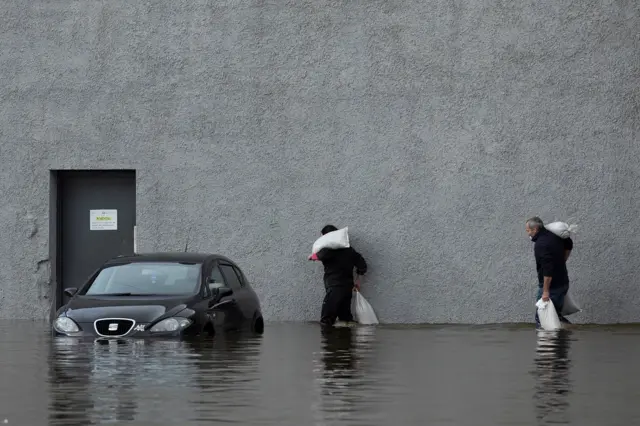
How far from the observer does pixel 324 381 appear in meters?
12.1

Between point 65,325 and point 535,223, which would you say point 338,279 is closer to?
point 535,223

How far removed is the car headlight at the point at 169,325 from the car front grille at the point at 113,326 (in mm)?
265

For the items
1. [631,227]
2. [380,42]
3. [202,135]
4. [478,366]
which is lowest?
[478,366]

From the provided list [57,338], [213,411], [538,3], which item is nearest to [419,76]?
[538,3]

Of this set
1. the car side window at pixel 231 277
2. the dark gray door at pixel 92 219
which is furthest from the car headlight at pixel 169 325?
the dark gray door at pixel 92 219

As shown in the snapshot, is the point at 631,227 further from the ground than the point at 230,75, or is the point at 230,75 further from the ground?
the point at 230,75

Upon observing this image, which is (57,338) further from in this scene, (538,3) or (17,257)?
(538,3)

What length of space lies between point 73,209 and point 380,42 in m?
5.95

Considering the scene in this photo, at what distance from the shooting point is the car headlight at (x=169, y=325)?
15906 mm

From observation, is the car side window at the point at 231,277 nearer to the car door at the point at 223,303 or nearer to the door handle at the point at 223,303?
the car door at the point at 223,303

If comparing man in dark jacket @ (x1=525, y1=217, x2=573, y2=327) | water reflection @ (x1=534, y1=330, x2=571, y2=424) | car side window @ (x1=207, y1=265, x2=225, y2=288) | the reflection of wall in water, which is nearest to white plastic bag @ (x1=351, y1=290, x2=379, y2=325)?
the reflection of wall in water

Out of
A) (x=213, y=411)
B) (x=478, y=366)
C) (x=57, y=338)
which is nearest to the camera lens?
(x=213, y=411)

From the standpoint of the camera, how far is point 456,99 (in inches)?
914

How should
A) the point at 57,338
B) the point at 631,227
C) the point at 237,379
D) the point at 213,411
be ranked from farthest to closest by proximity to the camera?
1. the point at 631,227
2. the point at 57,338
3. the point at 237,379
4. the point at 213,411
